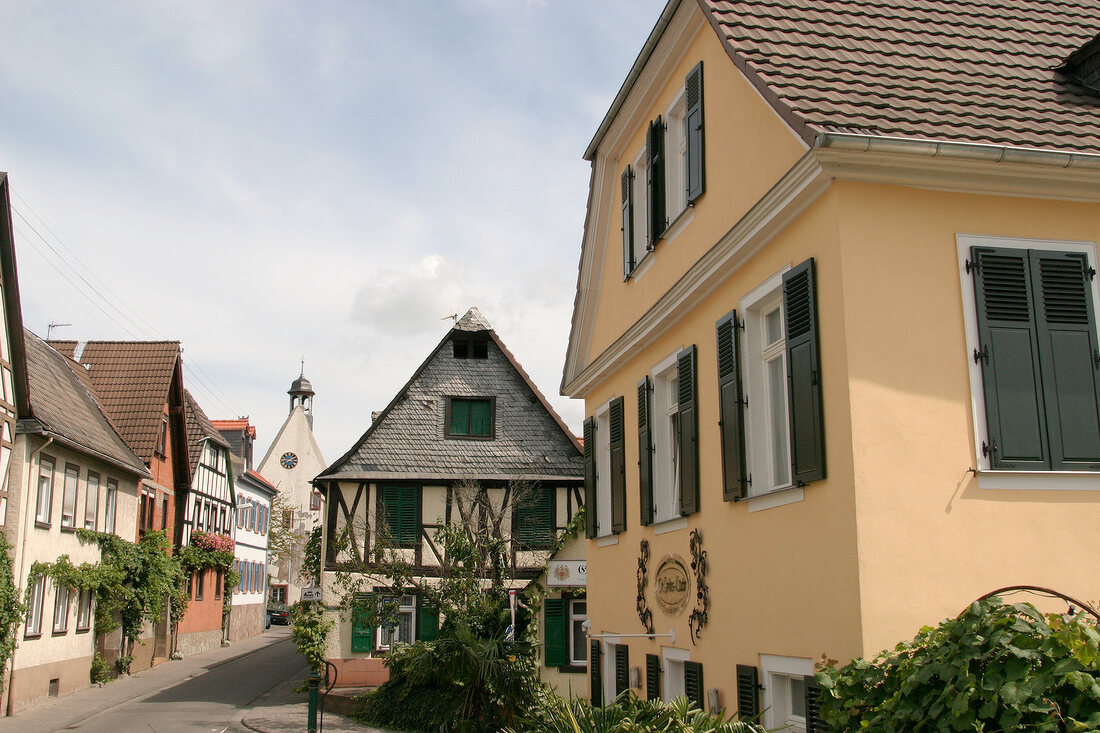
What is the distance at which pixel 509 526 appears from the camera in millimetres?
25266

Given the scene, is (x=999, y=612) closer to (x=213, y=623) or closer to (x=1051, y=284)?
(x=1051, y=284)

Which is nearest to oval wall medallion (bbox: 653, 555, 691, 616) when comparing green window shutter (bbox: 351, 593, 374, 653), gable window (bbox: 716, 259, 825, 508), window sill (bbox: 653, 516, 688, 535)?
window sill (bbox: 653, 516, 688, 535)

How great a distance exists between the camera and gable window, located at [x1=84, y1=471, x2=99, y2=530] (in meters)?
24.5

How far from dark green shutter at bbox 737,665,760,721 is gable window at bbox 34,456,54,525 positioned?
17.4 m

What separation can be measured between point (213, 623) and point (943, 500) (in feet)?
117

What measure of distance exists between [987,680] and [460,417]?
21.9 m

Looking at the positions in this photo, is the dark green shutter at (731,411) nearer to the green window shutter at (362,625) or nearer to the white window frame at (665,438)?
the white window frame at (665,438)

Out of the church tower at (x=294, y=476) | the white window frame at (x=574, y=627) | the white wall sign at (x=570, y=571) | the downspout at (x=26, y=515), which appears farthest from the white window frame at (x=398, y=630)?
the church tower at (x=294, y=476)

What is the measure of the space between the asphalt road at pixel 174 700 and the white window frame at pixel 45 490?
377cm

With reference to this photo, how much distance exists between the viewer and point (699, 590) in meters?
9.34

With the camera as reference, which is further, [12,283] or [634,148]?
[12,283]

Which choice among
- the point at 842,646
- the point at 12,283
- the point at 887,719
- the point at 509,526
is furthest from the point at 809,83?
the point at 509,526

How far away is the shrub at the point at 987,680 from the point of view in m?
4.93

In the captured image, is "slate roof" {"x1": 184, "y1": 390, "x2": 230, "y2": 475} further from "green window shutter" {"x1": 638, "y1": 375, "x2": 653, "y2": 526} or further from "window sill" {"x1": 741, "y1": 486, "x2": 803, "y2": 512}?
"window sill" {"x1": 741, "y1": 486, "x2": 803, "y2": 512}
